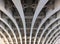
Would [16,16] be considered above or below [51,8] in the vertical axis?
below

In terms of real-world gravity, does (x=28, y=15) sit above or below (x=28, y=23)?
above

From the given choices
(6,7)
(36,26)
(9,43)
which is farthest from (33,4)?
(9,43)

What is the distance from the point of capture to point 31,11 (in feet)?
59.3

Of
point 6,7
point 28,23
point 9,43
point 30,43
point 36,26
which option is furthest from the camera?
point 9,43

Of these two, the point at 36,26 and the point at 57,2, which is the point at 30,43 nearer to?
the point at 36,26

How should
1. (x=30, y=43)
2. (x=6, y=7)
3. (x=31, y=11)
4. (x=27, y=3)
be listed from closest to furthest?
(x=6, y=7) < (x=27, y=3) < (x=31, y=11) < (x=30, y=43)

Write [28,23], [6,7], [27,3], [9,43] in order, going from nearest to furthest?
1. [6,7]
2. [27,3]
3. [28,23]
4. [9,43]

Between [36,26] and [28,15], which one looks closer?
[28,15]

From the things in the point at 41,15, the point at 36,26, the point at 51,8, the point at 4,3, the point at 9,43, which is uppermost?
the point at 4,3

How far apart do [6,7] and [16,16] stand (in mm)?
3938

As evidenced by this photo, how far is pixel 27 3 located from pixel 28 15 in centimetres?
300

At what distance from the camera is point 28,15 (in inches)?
740

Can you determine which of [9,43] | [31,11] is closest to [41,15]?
[31,11]

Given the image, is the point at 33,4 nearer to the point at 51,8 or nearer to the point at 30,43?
the point at 51,8
